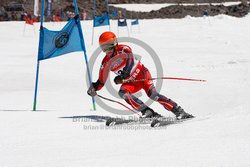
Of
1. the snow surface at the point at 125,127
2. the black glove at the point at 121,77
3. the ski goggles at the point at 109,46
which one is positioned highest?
the ski goggles at the point at 109,46

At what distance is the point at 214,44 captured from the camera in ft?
74.8

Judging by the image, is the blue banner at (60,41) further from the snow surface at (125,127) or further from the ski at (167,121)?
the ski at (167,121)

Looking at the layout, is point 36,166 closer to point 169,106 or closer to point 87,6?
point 169,106

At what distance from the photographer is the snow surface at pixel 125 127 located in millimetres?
4184

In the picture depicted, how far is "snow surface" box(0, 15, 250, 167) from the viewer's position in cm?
418

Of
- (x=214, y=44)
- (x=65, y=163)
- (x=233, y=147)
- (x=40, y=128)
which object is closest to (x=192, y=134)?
(x=233, y=147)

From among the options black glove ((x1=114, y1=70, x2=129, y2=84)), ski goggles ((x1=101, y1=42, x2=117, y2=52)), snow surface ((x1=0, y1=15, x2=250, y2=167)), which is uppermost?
ski goggles ((x1=101, y1=42, x2=117, y2=52))

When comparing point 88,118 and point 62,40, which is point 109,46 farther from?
point 62,40

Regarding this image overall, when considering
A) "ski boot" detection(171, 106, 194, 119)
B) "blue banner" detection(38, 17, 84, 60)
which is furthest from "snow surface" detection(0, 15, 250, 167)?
"blue banner" detection(38, 17, 84, 60)

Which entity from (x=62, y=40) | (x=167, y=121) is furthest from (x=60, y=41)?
(x=167, y=121)

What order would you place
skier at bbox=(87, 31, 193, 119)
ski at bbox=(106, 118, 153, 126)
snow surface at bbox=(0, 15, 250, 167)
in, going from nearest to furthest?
snow surface at bbox=(0, 15, 250, 167) → ski at bbox=(106, 118, 153, 126) → skier at bbox=(87, 31, 193, 119)

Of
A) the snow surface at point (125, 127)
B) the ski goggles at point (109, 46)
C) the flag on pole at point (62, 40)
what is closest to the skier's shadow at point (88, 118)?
the snow surface at point (125, 127)

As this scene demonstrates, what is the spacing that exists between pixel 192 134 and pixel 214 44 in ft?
60.6

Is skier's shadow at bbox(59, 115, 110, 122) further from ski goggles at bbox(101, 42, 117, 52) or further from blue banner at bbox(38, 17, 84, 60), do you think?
blue banner at bbox(38, 17, 84, 60)
